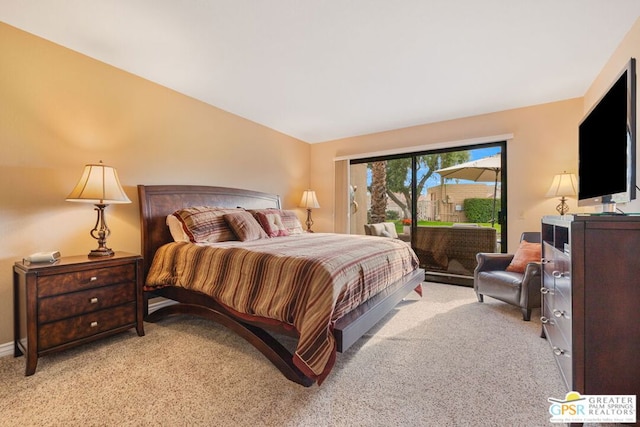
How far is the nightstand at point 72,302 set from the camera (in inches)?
73.0

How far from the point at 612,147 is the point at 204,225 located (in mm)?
3206

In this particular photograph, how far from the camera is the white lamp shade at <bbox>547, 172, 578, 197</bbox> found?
10.4 ft

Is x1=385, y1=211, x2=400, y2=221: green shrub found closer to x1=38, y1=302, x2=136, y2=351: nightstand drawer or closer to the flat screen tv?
the flat screen tv

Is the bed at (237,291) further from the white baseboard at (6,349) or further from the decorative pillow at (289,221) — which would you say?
the white baseboard at (6,349)

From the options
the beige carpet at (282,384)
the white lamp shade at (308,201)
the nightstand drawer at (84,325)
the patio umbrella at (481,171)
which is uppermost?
the patio umbrella at (481,171)

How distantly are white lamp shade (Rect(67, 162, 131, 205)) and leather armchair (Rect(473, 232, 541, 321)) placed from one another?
12.0ft

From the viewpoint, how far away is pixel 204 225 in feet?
9.36

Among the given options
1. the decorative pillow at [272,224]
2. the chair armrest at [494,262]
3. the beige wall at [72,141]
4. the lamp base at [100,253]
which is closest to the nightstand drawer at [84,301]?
the lamp base at [100,253]

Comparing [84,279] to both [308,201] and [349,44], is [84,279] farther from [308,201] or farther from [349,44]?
[308,201]

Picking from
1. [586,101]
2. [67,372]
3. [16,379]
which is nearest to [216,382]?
[67,372]

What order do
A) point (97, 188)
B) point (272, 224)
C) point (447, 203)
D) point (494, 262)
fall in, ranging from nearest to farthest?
1. point (97, 188)
2. point (494, 262)
3. point (272, 224)
4. point (447, 203)

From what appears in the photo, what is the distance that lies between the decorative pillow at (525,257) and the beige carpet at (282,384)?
29.3 inches

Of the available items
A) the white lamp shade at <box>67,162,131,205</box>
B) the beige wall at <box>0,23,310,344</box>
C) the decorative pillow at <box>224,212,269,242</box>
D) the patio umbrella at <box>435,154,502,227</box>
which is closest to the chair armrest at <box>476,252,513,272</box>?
the patio umbrella at <box>435,154,502,227</box>

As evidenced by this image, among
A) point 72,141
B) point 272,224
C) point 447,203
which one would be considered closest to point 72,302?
point 72,141
